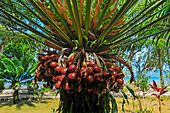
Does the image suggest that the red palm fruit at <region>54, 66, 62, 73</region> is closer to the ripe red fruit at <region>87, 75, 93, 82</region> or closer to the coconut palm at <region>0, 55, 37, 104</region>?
the ripe red fruit at <region>87, 75, 93, 82</region>

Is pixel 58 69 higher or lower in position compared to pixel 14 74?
higher

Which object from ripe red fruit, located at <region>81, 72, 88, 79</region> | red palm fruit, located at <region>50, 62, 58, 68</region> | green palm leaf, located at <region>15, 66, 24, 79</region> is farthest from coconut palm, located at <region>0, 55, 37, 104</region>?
ripe red fruit, located at <region>81, 72, 88, 79</region>

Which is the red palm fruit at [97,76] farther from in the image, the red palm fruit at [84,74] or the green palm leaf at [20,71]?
the green palm leaf at [20,71]

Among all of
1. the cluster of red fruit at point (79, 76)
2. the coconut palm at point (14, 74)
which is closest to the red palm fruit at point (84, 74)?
the cluster of red fruit at point (79, 76)

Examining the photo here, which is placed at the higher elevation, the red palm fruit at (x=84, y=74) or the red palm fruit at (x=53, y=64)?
the red palm fruit at (x=53, y=64)

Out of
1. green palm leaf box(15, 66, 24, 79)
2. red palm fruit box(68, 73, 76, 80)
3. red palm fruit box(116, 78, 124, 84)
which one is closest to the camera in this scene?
red palm fruit box(68, 73, 76, 80)

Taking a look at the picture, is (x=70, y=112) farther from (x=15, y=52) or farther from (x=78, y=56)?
(x=15, y=52)

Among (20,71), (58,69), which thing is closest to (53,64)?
(58,69)

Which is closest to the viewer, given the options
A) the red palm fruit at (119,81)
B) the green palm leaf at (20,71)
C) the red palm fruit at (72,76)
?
the red palm fruit at (72,76)

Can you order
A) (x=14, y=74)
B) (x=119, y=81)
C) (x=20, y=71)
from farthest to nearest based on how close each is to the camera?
(x=14, y=74) → (x=20, y=71) → (x=119, y=81)

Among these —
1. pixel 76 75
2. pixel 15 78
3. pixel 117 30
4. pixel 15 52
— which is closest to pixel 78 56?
pixel 76 75

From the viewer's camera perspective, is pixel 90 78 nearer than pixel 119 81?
Yes

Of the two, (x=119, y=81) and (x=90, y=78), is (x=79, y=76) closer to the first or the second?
(x=90, y=78)

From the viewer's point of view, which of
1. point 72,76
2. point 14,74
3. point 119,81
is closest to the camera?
point 72,76
